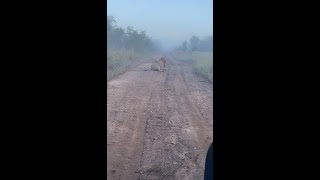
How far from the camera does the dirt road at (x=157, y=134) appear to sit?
19.1 ft

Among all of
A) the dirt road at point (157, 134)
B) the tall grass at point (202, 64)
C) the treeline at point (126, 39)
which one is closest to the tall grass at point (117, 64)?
the tall grass at point (202, 64)

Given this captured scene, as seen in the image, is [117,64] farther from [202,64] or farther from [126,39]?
[126,39]

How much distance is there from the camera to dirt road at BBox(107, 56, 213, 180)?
19.1 ft

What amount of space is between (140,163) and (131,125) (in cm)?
225

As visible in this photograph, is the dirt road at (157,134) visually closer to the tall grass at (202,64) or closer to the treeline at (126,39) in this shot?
the tall grass at (202,64)

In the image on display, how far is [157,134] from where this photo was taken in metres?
7.66

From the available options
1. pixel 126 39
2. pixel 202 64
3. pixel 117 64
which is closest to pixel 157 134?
pixel 117 64

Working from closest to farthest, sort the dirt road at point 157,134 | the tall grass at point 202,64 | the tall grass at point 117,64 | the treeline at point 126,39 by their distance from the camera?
the dirt road at point 157,134
the tall grass at point 117,64
the tall grass at point 202,64
the treeline at point 126,39

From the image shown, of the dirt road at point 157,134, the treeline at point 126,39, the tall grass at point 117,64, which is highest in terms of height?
the treeline at point 126,39

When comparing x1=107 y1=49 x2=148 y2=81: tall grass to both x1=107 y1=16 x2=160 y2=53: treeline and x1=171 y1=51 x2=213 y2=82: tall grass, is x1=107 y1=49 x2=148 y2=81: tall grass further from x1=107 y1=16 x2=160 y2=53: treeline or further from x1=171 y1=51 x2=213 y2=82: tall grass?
x1=107 y1=16 x2=160 y2=53: treeline
